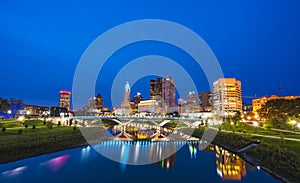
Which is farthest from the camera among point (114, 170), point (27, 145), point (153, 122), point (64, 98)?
point (64, 98)

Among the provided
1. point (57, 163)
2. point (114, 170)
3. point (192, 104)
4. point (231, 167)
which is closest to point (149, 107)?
point (192, 104)

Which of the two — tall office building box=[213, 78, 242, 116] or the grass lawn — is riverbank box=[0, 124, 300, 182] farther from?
tall office building box=[213, 78, 242, 116]

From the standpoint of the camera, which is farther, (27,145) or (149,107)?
(149,107)

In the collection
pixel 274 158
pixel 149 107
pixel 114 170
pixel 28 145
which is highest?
pixel 149 107

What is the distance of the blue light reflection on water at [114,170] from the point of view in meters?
19.8

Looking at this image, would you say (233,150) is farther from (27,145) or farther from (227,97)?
(227,97)

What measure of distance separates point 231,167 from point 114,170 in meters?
12.6

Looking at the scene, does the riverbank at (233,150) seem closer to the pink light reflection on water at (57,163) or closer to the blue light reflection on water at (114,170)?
the blue light reflection on water at (114,170)

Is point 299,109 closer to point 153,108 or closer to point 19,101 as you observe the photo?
point 19,101

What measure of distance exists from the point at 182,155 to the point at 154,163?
628cm

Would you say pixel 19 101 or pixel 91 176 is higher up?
pixel 19 101

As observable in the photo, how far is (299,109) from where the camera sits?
39062 millimetres

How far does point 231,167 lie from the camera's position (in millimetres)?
23484

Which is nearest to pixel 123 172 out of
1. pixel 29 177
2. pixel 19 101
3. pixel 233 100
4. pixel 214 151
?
pixel 29 177
